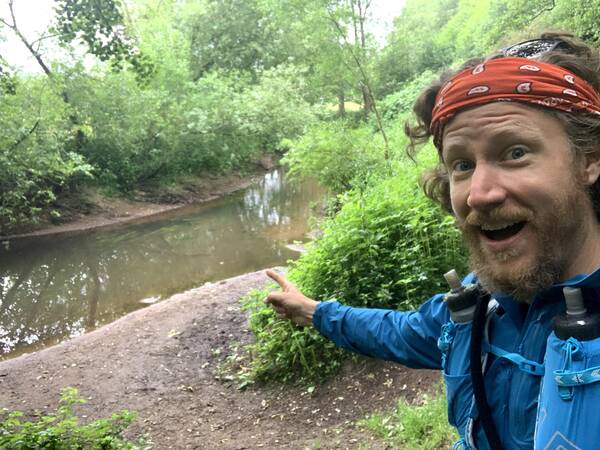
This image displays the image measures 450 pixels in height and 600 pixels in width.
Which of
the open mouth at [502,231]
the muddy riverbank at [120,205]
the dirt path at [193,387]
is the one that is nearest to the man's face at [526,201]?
the open mouth at [502,231]

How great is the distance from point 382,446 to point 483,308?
8.59 feet

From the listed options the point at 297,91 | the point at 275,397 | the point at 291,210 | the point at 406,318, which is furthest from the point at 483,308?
the point at 297,91

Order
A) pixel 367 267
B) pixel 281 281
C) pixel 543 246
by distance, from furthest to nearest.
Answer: pixel 367 267, pixel 281 281, pixel 543 246

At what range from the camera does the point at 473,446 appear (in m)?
1.31

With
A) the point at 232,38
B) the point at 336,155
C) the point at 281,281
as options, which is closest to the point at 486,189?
the point at 281,281

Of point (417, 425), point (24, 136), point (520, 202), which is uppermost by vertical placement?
point (24, 136)

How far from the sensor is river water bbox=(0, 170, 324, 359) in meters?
10.2

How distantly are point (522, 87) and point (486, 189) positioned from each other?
0.95 feet

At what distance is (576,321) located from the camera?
1042 mm

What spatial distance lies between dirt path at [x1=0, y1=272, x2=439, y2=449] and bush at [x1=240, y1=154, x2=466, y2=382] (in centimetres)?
28

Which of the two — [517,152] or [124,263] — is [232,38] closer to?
[124,263]

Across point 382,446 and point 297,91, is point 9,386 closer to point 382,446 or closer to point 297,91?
point 382,446

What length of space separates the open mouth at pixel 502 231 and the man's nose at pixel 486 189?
70 millimetres

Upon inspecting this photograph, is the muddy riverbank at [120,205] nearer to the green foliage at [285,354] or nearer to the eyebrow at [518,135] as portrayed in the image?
the green foliage at [285,354]
